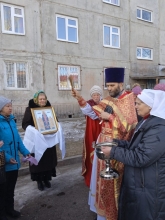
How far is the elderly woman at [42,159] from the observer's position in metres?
4.14

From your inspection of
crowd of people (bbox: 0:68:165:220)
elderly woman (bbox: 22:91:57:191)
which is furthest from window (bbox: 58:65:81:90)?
elderly woman (bbox: 22:91:57:191)

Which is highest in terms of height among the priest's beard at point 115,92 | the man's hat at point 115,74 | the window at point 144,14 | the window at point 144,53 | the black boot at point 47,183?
the window at point 144,14

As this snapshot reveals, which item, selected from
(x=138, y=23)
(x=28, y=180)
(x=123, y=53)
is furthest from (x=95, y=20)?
(x=28, y=180)

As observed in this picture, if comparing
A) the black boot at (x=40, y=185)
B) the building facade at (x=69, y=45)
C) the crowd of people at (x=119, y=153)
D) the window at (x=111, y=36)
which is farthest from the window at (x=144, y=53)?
the black boot at (x=40, y=185)

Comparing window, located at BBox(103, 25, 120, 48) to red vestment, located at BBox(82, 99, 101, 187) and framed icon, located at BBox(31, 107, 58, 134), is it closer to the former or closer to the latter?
framed icon, located at BBox(31, 107, 58, 134)

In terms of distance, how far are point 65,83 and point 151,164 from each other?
12.4m

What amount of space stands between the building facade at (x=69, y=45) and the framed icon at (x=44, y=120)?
833 cm

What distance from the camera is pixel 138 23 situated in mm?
17172

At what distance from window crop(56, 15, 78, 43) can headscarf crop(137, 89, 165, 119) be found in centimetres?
1238

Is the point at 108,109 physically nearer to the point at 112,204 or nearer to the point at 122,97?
the point at 122,97

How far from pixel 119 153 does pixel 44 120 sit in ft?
8.13

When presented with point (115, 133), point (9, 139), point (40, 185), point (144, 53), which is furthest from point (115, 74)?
point (144, 53)

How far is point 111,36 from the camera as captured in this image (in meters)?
15.7

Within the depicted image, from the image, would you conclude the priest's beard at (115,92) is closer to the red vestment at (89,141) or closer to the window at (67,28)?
the red vestment at (89,141)
